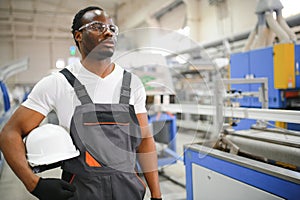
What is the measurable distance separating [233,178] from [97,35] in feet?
3.88

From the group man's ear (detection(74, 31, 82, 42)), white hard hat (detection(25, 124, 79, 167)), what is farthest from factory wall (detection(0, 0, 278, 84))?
white hard hat (detection(25, 124, 79, 167))

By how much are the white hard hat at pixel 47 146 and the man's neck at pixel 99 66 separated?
1.01 feet

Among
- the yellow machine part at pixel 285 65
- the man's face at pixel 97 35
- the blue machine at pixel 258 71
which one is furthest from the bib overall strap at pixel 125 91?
the yellow machine part at pixel 285 65

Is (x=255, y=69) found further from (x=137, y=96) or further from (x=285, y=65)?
(x=137, y=96)

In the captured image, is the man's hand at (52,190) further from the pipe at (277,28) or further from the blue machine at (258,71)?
the pipe at (277,28)

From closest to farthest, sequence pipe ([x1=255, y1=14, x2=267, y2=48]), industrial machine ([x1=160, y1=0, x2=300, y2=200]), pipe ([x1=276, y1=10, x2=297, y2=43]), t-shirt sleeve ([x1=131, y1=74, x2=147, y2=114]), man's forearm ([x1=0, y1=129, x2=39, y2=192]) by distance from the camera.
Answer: man's forearm ([x1=0, y1=129, x2=39, y2=192]), t-shirt sleeve ([x1=131, y1=74, x2=147, y2=114]), industrial machine ([x1=160, y1=0, x2=300, y2=200]), pipe ([x1=276, y1=10, x2=297, y2=43]), pipe ([x1=255, y1=14, x2=267, y2=48])

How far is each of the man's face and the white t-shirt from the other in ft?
0.28

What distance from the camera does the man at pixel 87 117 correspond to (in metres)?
1.05

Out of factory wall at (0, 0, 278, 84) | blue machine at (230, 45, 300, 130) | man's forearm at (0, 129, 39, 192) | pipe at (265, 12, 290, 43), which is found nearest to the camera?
man's forearm at (0, 129, 39, 192)

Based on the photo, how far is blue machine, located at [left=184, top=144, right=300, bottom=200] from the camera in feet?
4.46

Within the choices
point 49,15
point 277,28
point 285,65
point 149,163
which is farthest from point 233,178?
point 49,15

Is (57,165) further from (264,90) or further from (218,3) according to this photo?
(218,3)

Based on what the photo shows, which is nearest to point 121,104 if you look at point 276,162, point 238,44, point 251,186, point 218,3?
point 251,186

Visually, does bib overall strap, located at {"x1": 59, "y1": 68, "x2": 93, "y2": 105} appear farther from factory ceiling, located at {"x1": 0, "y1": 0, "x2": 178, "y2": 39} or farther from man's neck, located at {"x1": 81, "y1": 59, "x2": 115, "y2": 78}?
factory ceiling, located at {"x1": 0, "y1": 0, "x2": 178, "y2": 39}
